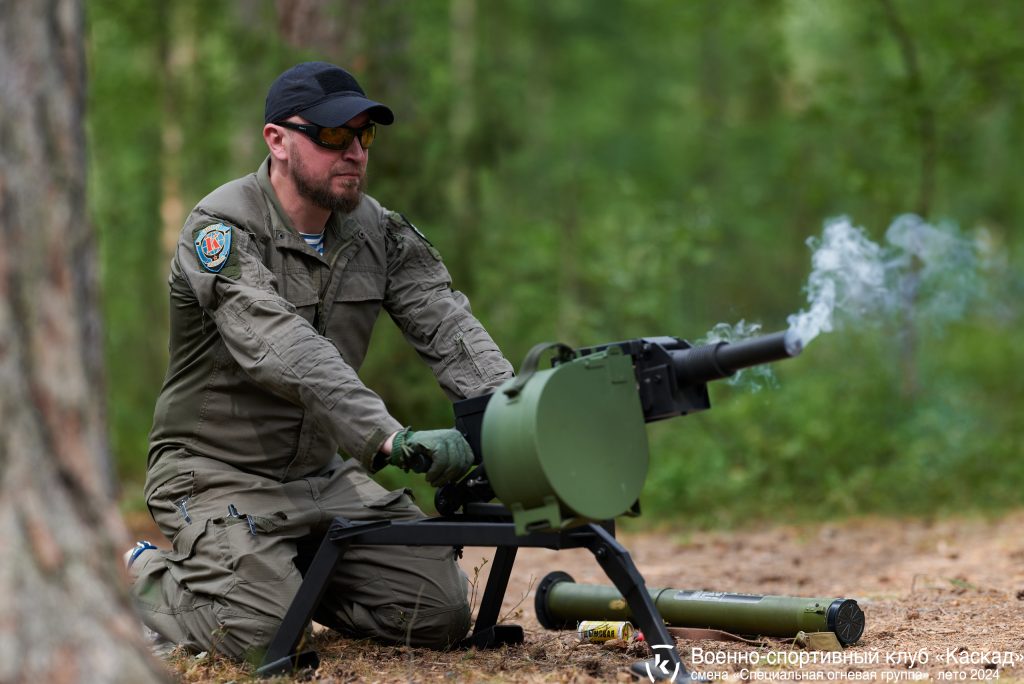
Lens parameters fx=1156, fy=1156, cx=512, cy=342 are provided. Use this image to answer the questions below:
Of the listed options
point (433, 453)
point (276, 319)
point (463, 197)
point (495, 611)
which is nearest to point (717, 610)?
point (495, 611)

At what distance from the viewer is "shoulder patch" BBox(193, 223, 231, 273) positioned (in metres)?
4.19

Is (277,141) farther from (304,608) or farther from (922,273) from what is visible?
(922,273)

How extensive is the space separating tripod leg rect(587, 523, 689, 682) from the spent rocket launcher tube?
0.34m

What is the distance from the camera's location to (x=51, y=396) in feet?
9.25

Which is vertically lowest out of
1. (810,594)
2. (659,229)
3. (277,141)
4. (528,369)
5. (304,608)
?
(810,594)

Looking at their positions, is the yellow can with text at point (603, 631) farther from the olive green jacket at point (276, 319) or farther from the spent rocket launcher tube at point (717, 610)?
the olive green jacket at point (276, 319)

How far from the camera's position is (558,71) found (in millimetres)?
23125

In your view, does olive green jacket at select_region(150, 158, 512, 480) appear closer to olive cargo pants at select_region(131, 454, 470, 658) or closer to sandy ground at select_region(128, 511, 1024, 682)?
olive cargo pants at select_region(131, 454, 470, 658)

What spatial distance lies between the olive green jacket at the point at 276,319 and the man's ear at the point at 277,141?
0.10m

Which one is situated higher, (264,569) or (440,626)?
(264,569)

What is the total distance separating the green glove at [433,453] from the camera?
12.1ft

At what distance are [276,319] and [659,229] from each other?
23.2ft

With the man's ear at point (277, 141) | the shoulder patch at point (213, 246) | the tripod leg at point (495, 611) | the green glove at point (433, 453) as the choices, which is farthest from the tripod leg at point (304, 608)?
the man's ear at point (277, 141)

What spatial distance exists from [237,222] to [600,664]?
213cm
